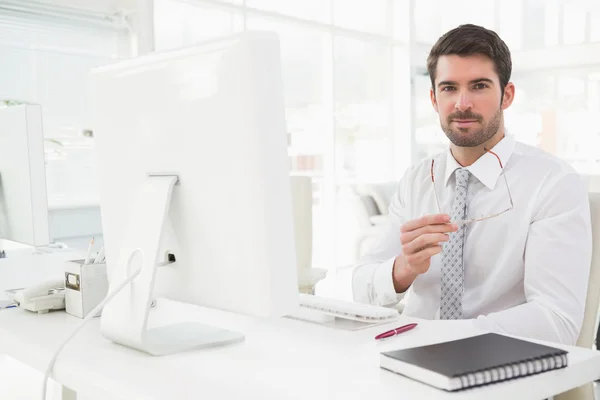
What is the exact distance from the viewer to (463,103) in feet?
5.73

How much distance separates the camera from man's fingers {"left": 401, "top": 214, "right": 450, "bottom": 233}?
4.58 feet

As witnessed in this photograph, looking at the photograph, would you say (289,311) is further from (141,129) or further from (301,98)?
(301,98)

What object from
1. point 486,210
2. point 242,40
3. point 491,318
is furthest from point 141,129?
point 486,210

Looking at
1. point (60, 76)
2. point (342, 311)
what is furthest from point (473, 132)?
point (60, 76)

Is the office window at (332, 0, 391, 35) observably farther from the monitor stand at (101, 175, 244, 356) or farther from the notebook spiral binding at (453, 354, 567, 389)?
the notebook spiral binding at (453, 354, 567, 389)

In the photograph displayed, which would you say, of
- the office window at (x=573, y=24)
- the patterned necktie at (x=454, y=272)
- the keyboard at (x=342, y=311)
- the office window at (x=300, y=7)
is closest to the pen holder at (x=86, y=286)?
the keyboard at (x=342, y=311)

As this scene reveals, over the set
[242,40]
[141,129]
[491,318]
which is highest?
[242,40]

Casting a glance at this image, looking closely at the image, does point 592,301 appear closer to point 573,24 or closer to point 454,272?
point 454,272

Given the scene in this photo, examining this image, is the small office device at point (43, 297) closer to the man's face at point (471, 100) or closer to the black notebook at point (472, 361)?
the black notebook at point (472, 361)

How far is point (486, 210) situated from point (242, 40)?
984 mm

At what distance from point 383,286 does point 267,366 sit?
68 centimetres

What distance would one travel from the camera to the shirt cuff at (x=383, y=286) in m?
1.69

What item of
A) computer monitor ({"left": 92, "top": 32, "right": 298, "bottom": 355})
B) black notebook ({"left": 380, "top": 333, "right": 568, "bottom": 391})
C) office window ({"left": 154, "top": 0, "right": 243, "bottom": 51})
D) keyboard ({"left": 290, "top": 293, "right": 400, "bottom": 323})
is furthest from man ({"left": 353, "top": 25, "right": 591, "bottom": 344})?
office window ({"left": 154, "top": 0, "right": 243, "bottom": 51})

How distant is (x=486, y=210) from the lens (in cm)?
173
